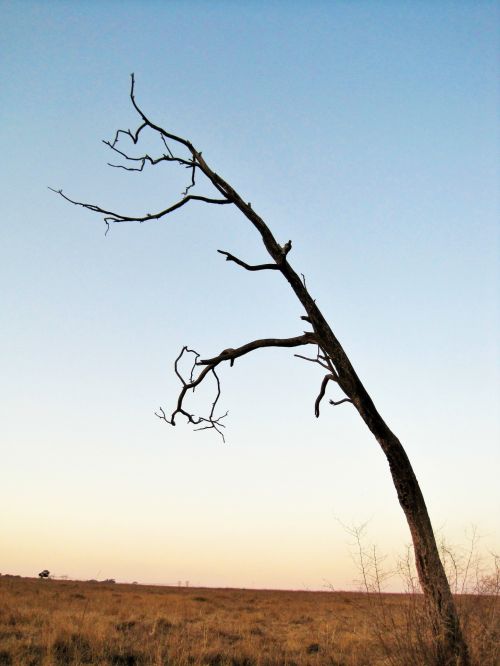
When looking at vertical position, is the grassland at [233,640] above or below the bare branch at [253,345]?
below

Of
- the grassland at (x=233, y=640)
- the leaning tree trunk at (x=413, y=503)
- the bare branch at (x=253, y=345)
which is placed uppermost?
the bare branch at (x=253, y=345)

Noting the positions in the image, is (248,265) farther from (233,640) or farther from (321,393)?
(233,640)

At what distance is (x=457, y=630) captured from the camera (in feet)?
14.8

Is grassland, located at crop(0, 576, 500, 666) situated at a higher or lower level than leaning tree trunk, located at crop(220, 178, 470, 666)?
lower

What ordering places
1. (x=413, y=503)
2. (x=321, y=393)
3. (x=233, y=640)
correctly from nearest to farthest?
1. (x=413, y=503)
2. (x=321, y=393)
3. (x=233, y=640)

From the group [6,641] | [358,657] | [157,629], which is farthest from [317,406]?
[157,629]

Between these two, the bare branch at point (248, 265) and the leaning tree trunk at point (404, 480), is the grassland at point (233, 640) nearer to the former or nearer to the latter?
the leaning tree trunk at point (404, 480)

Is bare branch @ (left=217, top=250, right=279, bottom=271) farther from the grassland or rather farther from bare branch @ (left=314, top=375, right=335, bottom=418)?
the grassland

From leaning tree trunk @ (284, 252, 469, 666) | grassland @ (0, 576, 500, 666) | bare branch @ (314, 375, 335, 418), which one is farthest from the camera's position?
bare branch @ (314, 375, 335, 418)

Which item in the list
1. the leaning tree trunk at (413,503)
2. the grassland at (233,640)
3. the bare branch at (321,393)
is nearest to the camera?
the leaning tree trunk at (413,503)

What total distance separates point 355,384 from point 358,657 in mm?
5099

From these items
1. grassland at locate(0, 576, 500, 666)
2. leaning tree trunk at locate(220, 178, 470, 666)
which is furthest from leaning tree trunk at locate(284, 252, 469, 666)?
grassland at locate(0, 576, 500, 666)

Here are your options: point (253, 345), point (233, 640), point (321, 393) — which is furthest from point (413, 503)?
point (233, 640)

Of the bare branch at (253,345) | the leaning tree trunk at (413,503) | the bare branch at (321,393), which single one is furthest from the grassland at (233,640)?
the bare branch at (253,345)
